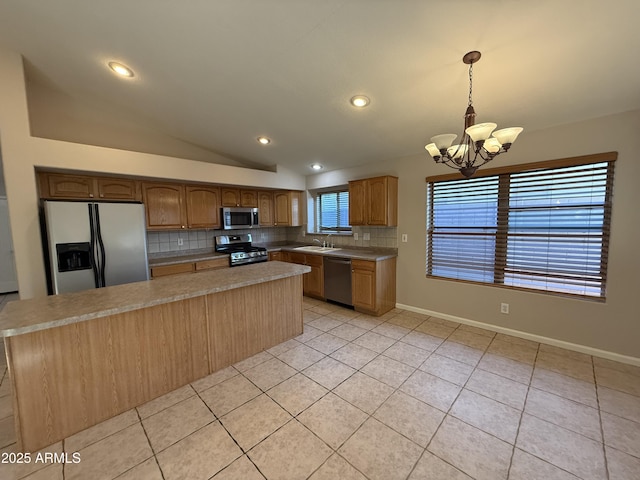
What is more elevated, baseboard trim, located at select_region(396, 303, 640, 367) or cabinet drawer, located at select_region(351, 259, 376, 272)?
cabinet drawer, located at select_region(351, 259, 376, 272)

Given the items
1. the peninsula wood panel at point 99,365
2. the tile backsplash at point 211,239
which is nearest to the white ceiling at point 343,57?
the tile backsplash at point 211,239

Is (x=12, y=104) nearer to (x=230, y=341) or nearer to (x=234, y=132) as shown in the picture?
(x=234, y=132)

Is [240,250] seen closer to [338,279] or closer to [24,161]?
[338,279]

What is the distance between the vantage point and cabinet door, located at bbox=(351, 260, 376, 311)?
11.9ft

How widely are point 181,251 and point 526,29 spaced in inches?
188

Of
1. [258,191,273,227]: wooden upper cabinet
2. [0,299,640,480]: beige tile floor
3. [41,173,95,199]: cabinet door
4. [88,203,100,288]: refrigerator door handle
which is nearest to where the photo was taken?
[0,299,640,480]: beige tile floor

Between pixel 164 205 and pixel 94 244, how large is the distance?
1.08 m

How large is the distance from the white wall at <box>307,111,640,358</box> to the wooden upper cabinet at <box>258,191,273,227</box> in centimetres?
270

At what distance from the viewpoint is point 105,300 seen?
1.83 m

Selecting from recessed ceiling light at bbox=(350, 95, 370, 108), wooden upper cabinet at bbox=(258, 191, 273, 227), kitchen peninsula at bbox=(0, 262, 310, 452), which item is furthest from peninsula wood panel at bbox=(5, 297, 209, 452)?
wooden upper cabinet at bbox=(258, 191, 273, 227)

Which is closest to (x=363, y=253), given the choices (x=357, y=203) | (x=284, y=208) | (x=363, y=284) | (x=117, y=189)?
(x=363, y=284)

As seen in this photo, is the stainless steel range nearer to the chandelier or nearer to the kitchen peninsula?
the kitchen peninsula

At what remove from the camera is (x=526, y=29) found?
1646 millimetres

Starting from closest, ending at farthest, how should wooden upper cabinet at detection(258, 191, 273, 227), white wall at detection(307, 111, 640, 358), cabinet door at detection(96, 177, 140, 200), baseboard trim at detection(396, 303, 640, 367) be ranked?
white wall at detection(307, 111, 640, 358) < baseboard trim at detection(396, 303, 640, 367) < cabinet door at detection(96, 177, 140, 200) < wooden upper cabinet at detection(258, 191, 273, 227)
